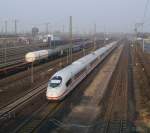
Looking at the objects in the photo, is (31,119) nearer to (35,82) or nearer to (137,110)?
(137,110)

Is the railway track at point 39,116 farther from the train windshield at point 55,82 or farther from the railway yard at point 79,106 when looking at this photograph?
the train windshield at point 55,82

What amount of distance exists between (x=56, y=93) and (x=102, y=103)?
4461mm

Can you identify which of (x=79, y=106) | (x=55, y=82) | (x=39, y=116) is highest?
(x=55, y=82)

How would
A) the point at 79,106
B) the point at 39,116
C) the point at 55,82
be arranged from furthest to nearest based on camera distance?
the point at 55,82
the point at 79,106
the point at 39,116

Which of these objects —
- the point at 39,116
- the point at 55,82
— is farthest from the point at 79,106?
the point at 39,116

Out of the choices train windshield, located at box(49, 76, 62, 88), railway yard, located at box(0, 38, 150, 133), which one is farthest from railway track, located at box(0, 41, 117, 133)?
train windshield, located at box(49, 76, 62, 88)

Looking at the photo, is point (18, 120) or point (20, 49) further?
point (20, 49)

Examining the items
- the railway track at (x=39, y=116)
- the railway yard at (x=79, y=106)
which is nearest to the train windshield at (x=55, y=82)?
the railway yard at (x=79, y=106)

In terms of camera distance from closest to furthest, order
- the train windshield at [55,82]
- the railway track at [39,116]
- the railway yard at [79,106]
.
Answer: the railway track at [39,116] → the railway yard at [79,106] → the train windshield at [55,82]

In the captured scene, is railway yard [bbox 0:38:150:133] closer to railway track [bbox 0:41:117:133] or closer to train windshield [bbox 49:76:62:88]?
railway track [bbox 0:41:117:133]

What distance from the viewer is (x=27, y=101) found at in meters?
28.6

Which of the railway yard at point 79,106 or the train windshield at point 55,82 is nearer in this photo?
the railway yard at point 79,106

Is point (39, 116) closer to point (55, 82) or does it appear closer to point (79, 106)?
point (79, 106)

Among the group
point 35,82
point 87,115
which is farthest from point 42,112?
point 35,82
